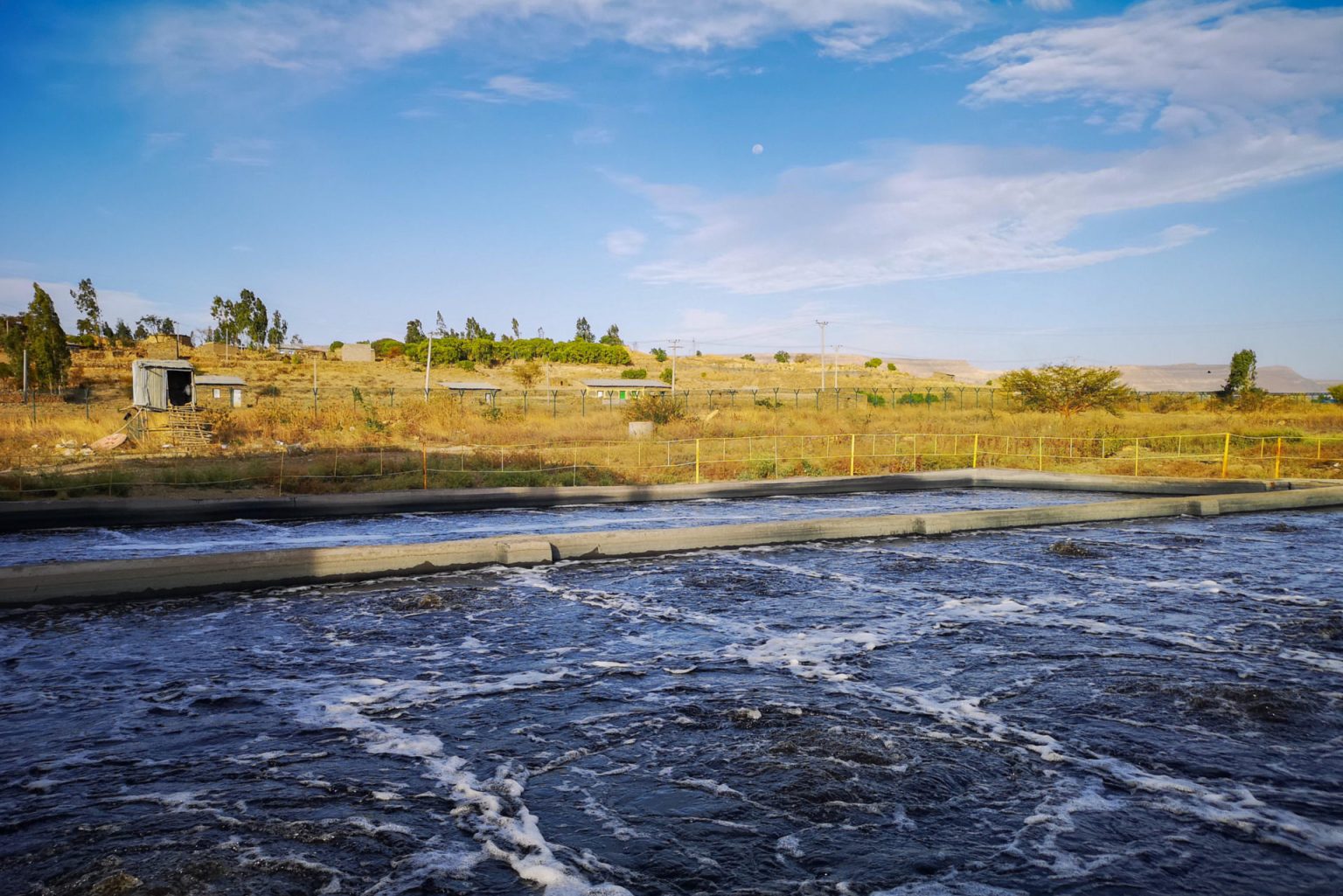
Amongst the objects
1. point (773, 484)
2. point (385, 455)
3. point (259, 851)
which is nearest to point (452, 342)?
point (385, 455)

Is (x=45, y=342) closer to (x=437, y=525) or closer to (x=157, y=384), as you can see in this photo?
(x=157, y=384)

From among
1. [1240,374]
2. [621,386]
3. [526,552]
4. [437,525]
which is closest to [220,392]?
[621,386]

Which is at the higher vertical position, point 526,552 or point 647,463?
point 526,552

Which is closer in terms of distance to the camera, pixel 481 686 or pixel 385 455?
pixel 481 686

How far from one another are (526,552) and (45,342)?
152 ft

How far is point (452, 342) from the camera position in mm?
87000

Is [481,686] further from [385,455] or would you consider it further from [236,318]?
[236,318]

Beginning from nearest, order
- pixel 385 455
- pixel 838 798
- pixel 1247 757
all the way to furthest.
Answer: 1. pixel 838 798
2. pixel 1247 757
3. pixel 385 455

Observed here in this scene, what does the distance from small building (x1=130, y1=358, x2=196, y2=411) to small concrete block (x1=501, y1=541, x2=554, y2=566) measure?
24.8 meters

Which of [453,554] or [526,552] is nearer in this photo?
[453,554]

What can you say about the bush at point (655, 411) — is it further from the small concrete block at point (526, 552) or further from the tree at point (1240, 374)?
the tree at point (1240, 374)

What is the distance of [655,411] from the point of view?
1500 inches

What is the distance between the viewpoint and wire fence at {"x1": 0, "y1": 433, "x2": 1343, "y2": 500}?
2075cm

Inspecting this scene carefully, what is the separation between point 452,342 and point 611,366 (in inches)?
590
